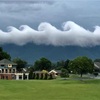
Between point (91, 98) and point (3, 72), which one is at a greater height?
point (3, 72)

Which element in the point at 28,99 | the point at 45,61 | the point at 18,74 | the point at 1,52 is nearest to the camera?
the point at 28,99

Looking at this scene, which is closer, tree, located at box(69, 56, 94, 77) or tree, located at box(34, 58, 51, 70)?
tree, located at box(69, 56, 94, 77)

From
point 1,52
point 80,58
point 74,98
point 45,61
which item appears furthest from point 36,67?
point 74,98

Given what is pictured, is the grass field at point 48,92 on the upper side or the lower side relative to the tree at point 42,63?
lower

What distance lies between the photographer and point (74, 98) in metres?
36.5

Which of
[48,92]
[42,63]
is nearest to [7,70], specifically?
[42,63]

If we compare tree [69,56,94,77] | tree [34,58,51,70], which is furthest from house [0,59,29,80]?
tree [34,58,51,70]

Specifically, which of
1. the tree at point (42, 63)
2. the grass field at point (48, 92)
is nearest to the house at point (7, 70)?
the grass field at point (48, 92)

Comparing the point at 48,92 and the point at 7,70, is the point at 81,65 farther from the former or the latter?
the point at 48,92

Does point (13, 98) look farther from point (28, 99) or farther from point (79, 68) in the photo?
point (79, 68)

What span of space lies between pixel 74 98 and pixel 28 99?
443cm

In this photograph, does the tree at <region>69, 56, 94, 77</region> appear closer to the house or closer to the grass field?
the house

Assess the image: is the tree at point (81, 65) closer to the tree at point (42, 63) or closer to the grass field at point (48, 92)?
the tree at point (42, 63)

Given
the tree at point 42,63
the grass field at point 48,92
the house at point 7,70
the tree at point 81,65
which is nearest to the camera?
the grass field at point 48,92
